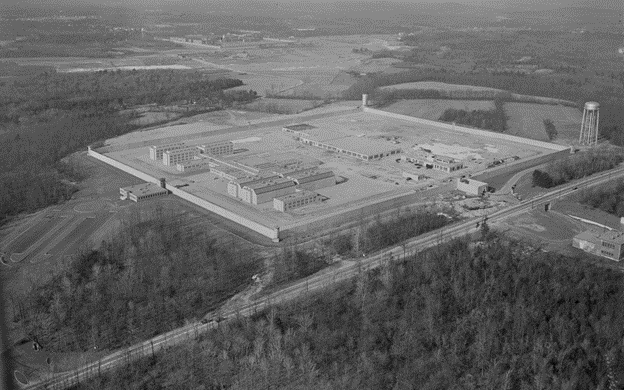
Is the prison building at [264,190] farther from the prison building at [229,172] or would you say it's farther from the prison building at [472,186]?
the prison building at [472,186]

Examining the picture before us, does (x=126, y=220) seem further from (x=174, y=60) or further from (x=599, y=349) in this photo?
(x=174, y=60)

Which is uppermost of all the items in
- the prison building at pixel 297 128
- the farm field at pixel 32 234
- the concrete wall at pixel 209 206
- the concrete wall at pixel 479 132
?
the concrete wall at pixel 479 132

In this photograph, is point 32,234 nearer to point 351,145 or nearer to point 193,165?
point 193,165

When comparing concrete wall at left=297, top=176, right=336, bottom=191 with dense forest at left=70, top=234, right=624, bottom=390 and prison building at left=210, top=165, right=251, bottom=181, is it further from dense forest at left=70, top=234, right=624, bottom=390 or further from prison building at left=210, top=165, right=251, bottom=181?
dense forest at left=70, top=234, right=624, bottom=390

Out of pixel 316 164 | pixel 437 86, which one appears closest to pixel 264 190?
pixel 316 164

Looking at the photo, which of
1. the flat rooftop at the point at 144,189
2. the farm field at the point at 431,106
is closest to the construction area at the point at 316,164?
the flat rooftop at the point at 144,189
